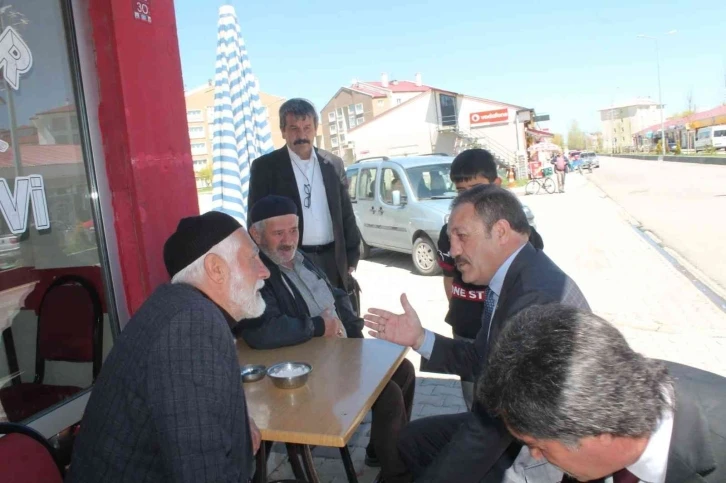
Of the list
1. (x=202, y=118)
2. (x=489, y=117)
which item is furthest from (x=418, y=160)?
(x=202, y=118)

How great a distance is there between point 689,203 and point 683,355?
12868 mm

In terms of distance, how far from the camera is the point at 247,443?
68.2 inches

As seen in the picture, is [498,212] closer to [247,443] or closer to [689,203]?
[247,443]

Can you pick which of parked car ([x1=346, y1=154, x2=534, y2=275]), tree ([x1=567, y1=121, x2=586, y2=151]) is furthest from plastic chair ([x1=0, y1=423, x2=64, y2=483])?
tree ([x1=567, y1=121, x2=586, y2=151])

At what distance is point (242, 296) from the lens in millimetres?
1882

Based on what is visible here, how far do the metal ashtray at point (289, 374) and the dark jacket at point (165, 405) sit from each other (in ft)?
2.17

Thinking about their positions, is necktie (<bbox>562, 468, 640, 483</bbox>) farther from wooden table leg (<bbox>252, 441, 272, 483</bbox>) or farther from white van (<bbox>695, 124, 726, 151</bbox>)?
white van (<bbox>695, 124, 726, 151</bbox>)

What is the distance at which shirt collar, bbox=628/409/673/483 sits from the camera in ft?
4.26

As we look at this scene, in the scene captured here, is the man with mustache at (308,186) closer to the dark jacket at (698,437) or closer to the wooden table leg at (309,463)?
the wooden table leg at (309,463)

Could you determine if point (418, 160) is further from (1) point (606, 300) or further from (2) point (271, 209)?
(2) point (271, 209)

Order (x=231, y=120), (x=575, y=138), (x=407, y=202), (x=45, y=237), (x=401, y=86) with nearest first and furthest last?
1. (x=45, y=237)
2. (x=231, y=120)
3. (x=407, y=202)
4. (x=401, y=86)
5. (x=575, y=138)

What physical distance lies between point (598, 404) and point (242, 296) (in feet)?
3.86

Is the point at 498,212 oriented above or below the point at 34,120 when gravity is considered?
below

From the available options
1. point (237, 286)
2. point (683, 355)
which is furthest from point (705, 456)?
point (683, 355)
